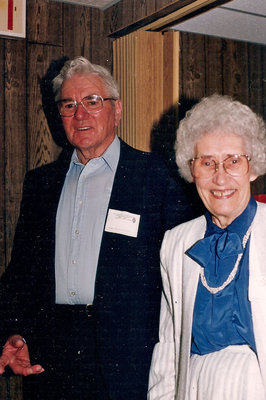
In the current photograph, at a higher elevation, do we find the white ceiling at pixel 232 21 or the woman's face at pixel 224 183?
the white ceiling at pixel 232 21

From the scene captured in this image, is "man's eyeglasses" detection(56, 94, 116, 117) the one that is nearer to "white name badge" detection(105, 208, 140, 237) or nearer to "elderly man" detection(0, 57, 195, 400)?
"elderly man" detection(0, 57, 195, 400)

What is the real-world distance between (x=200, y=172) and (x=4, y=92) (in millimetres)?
1959

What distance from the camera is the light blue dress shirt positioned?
212 centimetres

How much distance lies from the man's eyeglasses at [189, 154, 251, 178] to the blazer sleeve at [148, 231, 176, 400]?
1.42 ft

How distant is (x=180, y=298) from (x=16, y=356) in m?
0.99

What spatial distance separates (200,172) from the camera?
5.58 ft

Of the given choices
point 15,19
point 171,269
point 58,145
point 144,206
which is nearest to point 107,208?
point 144,206

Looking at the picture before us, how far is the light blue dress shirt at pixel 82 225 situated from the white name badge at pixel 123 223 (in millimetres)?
52

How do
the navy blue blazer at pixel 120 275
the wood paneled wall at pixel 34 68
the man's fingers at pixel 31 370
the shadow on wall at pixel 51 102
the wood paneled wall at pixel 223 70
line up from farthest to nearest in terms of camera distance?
the wood paneled wall at pixel 223 70, the shadow on wall at pixel 51 102, the wood paneled wall at pixel 34 68, the man's fingers at pixel 31 370, the navy blue blazer at pixel 120 275

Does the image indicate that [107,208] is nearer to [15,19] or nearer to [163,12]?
[163,12]

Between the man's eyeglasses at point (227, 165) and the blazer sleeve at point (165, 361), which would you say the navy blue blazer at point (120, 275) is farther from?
the man's eyeglasses at point (227, 165)

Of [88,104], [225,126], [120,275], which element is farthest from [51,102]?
[225,126]

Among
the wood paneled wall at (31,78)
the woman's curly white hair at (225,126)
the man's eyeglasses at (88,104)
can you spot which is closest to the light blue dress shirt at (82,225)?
the man's eyeglasses at (88,104)

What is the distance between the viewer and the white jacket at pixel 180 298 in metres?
1.55
